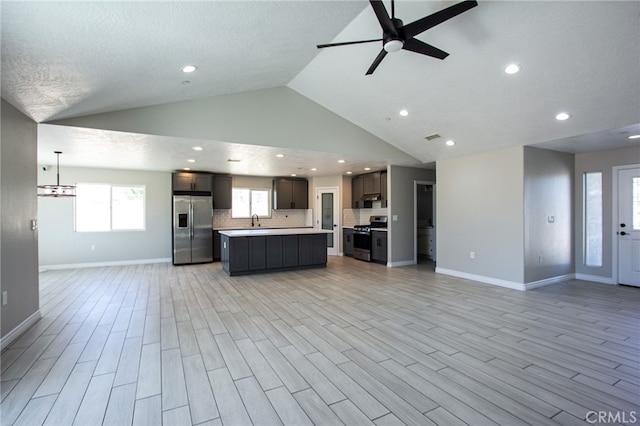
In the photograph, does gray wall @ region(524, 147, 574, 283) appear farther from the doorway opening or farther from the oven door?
the oven door

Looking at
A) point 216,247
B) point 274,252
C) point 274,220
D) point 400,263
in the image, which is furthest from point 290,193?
point 400,263

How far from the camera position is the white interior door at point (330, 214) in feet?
29.7

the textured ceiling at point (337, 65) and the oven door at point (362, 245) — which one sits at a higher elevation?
the textured ceiling at point (337, 65)

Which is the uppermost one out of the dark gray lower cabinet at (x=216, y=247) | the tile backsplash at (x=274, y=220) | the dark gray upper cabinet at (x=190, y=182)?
the dark gray upper cabinet at (x=190, y=182)

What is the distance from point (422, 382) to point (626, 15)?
3.51 m

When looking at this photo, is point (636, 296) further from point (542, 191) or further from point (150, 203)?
point (150, 203)

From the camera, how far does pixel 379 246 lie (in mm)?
7602

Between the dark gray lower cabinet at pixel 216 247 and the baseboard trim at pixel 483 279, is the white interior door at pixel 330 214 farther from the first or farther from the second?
the baseboard trim at pixel 483 279

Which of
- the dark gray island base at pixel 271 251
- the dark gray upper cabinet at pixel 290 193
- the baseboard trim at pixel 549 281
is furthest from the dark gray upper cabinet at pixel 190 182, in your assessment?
the baseboard trim at pixel 549 281

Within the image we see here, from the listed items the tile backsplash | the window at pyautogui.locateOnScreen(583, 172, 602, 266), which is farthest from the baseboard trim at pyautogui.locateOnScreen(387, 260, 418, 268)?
the window at pyautogui.locateOnScreen(583, 172, 602, 266)

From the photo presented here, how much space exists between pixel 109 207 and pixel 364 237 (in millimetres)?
6568

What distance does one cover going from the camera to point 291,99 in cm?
511

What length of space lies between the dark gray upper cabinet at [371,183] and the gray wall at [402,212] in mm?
784

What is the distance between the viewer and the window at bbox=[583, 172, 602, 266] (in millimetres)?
5637
